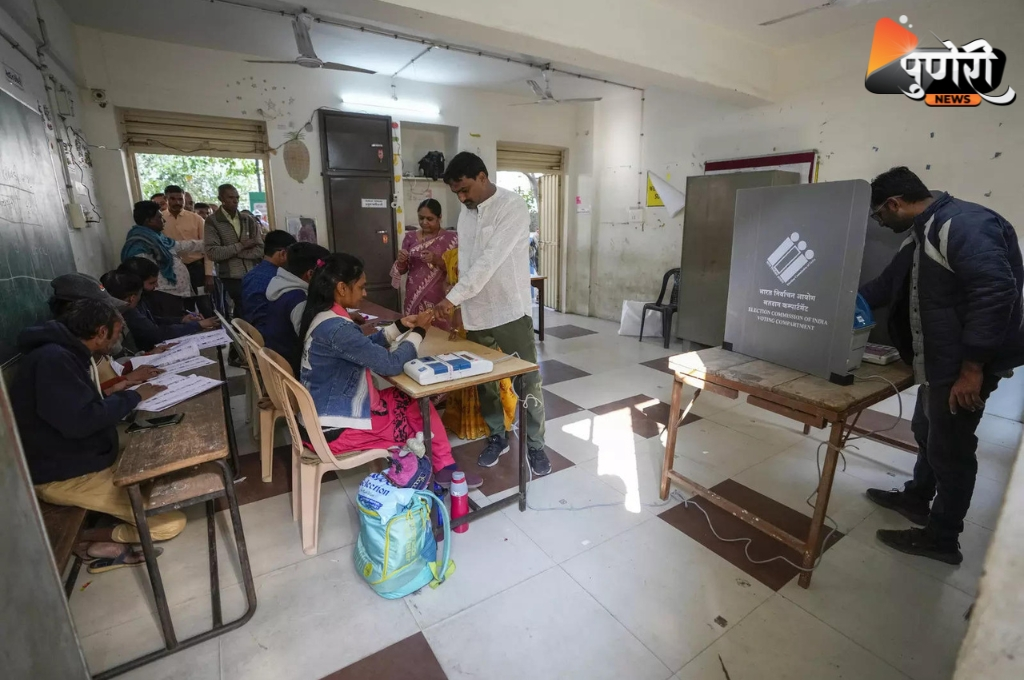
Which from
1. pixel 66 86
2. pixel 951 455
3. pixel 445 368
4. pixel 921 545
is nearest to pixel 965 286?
pixel 951 455

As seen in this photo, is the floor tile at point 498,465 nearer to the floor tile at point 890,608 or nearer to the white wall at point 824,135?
the floor tile at point 890,608

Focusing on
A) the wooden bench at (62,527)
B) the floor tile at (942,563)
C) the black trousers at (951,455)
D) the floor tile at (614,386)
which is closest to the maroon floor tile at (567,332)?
the floor tile at (614,386)

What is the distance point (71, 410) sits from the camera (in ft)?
4.80

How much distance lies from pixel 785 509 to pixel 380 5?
123 inches

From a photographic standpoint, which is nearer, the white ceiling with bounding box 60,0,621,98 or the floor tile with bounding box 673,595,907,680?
the floor tile with bounding box 673,595,907,680

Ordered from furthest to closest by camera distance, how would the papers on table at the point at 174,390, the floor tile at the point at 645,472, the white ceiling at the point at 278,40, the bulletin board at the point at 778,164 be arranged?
the bulletin board at the point at 778,164 → the white ceiling at the point at 278,40 → the floor tile at the point at 645,472 → the papers on table at the point at 174,390

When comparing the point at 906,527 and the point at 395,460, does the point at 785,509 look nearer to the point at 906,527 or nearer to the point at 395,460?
the point at 906,527

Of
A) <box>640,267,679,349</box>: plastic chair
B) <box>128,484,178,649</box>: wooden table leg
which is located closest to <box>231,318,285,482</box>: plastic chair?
<box>128,484,178,649</box>: wooden table leg

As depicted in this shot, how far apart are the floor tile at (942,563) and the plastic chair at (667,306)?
305cm

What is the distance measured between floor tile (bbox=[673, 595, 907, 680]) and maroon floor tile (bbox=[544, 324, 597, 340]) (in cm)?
409

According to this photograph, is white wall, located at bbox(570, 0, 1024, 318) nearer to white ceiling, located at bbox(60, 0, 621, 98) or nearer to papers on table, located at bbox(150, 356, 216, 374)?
white ceiling, located at bbox(60, 0, 621, 98)

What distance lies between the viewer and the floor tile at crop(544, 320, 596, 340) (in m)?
5.65

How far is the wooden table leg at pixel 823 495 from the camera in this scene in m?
1.57

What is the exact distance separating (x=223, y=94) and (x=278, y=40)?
77cm
